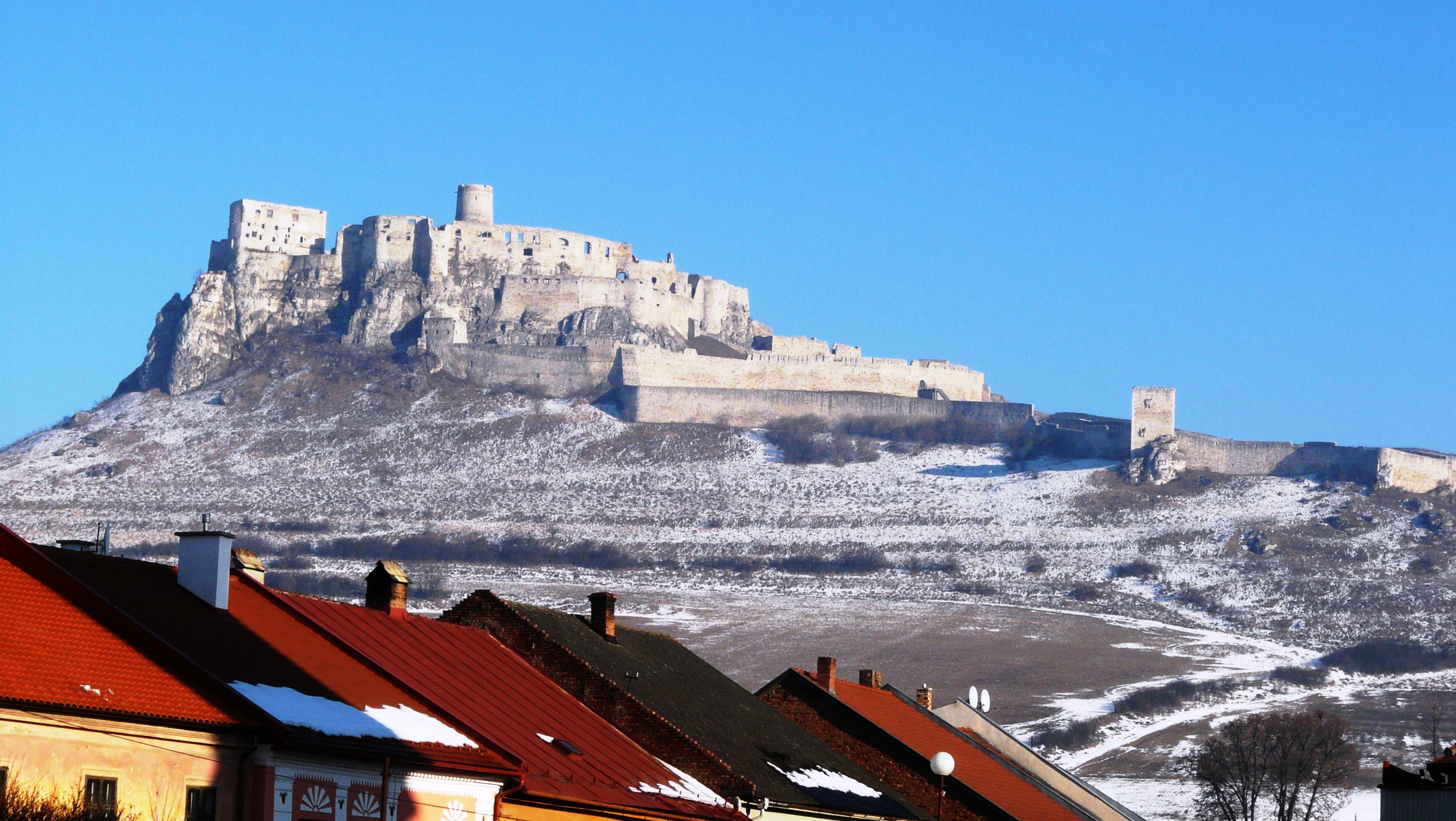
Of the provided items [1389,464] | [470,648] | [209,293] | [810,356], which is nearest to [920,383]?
[810,356]

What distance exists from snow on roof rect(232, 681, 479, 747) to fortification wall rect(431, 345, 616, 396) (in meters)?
109

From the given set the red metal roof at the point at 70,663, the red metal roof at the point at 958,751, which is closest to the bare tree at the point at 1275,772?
the red metal roof at the point at 958,751

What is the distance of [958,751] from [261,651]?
15185 millimetres

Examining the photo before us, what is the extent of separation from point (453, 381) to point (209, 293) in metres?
15.2

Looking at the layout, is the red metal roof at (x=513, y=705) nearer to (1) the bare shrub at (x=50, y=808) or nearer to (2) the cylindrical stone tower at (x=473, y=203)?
(1) the bare shrub at (x=50, y=808)

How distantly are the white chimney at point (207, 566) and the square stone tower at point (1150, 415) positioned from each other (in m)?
105

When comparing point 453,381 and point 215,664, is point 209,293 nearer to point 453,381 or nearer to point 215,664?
point 453,381

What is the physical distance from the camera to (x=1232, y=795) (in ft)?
151

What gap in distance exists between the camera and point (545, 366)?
12569cm

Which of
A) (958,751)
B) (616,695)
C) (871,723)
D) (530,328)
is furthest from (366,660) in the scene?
(530,328)

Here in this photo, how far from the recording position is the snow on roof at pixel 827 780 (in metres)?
23.4

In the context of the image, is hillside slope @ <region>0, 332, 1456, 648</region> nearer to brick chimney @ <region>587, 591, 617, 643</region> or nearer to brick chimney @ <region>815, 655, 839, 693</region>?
brick chimney @ <region>815, 655, 839, 693</region>

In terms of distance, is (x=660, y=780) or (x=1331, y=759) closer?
(x=660, y=780)

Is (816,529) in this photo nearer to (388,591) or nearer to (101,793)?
(388,591)
